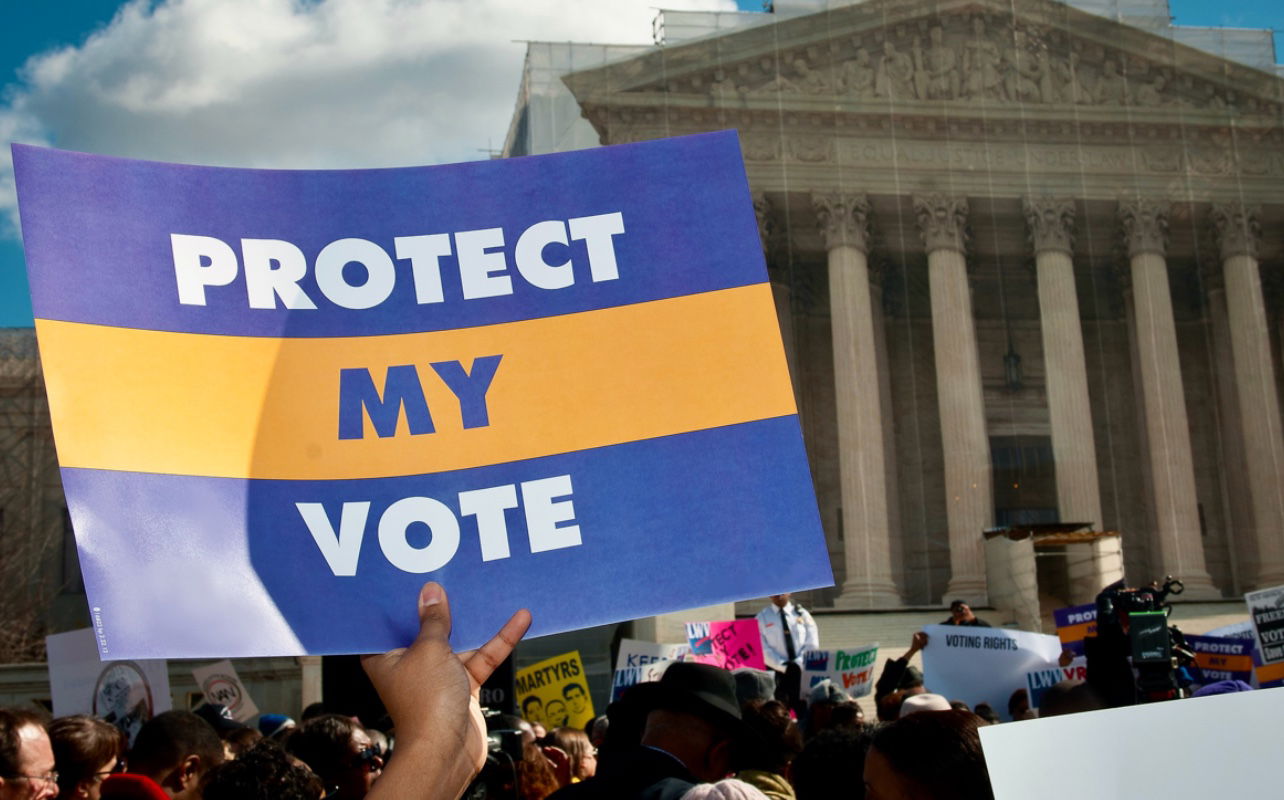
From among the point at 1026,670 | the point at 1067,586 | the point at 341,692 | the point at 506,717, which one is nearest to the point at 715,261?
A: the point at 506,717

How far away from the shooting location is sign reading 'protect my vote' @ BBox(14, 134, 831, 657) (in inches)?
110

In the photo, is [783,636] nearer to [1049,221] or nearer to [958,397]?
[958,397]

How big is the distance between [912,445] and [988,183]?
653cm

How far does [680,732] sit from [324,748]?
4.87 ft

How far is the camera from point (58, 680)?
495 inches

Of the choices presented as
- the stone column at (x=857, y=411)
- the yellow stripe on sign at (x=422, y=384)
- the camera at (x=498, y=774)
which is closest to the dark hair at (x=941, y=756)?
the yellow stripe on sign at (x=422, y=384)

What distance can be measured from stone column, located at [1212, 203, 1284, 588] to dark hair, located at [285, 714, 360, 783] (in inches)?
1348

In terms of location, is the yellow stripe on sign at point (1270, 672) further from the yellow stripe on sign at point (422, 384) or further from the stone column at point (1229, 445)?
the stone column at point (1229, 445)

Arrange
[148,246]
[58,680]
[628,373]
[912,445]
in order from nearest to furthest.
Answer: [148,246]
[628,373]
[58,680]
[912,445]

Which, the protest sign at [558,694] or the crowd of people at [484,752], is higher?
the crowd of people at [484,752]

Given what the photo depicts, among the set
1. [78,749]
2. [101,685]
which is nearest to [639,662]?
[101,685]

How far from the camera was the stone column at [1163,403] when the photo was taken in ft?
117

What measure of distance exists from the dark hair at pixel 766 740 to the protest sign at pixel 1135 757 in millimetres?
2354

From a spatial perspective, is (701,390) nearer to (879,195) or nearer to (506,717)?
(506,717)
